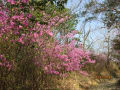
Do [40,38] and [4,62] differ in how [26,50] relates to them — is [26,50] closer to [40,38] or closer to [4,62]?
[40,38]

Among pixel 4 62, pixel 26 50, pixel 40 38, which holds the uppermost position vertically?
pixel 40 38

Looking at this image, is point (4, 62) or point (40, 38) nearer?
point (4, 62)

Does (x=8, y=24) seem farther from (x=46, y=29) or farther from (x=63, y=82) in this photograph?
(x=63, y=82)

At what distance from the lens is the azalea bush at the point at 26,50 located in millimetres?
4664

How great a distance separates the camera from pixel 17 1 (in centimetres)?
460

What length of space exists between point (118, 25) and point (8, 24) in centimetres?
625

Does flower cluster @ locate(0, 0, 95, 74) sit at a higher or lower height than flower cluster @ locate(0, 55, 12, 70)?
higher

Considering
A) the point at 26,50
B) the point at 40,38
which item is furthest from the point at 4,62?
the point at 40,38

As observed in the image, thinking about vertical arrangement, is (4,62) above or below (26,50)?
below

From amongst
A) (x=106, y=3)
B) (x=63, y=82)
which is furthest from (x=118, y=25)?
(x=63, y=82)

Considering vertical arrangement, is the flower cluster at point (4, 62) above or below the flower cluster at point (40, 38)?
below

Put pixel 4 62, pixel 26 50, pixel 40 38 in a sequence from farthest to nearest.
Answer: pixel 26 50, pixel 40 38, pixel 4 62

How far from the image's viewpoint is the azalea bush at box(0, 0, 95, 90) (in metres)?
4.66

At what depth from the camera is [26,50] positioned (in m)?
5.59
